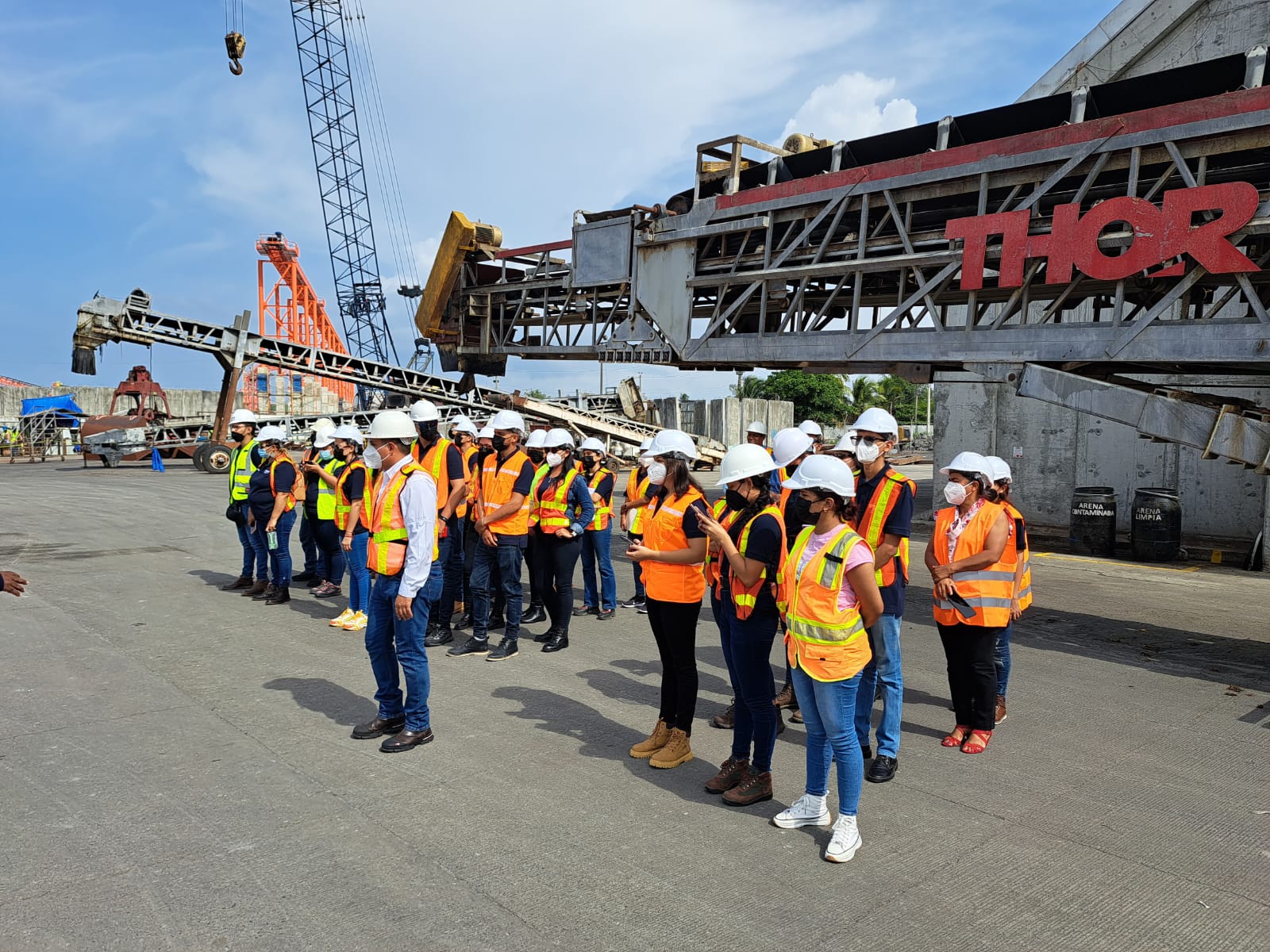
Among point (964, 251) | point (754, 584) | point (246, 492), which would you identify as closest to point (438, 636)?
point (246, 492)

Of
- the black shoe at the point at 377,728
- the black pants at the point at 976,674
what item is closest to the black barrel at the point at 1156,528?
the black pants at the point at 976,674

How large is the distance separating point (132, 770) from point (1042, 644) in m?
7.13

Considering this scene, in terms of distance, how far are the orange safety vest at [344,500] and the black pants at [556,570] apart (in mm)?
1538

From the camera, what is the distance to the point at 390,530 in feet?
16.5

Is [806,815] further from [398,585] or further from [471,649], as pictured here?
[471,649]

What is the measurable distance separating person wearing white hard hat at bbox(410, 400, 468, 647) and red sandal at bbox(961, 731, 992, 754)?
4.09 metres

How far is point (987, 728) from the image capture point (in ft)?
16.9

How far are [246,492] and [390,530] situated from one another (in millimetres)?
4948

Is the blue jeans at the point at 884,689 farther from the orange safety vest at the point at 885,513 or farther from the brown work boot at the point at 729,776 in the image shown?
the brown work boot at the point at 729,776

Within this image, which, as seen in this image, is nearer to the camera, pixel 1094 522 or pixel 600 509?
pixel 600 509

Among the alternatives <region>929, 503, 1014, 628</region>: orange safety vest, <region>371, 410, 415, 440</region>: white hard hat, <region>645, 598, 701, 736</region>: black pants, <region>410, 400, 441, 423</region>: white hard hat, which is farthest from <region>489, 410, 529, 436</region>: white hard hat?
<region>929, 503, 1014, 628</region>: orange safety vest

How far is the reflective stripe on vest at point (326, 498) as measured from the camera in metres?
9.38

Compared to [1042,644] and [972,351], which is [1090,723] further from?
[972,351]

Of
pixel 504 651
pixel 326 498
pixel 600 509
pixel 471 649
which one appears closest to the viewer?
pixel 504 651
